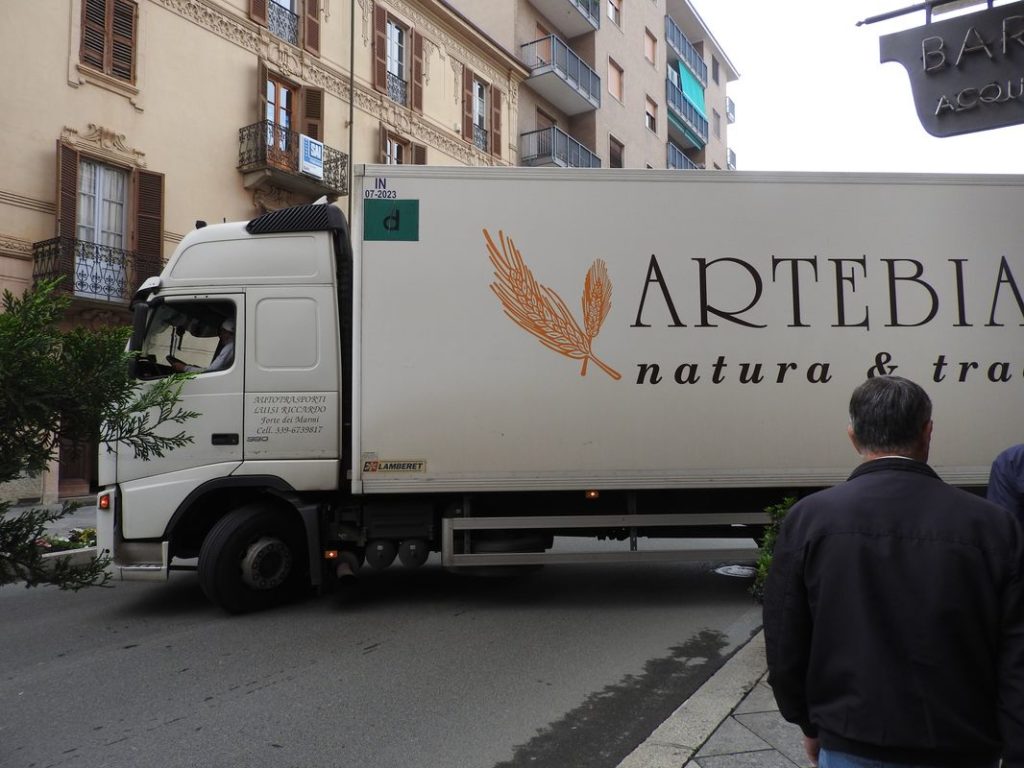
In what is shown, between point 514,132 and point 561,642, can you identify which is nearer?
point 561,642

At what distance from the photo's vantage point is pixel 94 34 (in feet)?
49.3

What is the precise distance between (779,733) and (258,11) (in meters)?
19.0

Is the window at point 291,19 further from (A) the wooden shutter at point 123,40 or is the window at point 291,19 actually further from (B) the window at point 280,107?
(A) the wooden shutter at point 123,40

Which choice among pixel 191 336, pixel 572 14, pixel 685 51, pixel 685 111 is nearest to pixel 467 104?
pixel 572 14

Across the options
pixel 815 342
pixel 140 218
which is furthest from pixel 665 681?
pixel 140 218

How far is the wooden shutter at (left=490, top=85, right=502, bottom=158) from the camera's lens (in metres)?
24.9

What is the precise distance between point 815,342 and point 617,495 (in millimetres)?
2029

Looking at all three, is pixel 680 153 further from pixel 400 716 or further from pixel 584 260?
pixel 400 716

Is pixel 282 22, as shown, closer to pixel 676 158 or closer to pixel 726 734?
pixel 726 734

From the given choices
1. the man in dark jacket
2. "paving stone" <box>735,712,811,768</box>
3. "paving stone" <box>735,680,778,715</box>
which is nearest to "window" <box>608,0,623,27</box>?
"paving stone" <box>735,680,778,715</box>

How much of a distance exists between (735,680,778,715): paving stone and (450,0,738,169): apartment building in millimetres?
23182

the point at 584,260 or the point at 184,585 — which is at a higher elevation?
the point at 584,260

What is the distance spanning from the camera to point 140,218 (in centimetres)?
1562

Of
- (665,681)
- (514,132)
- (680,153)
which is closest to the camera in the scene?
(665,681)
